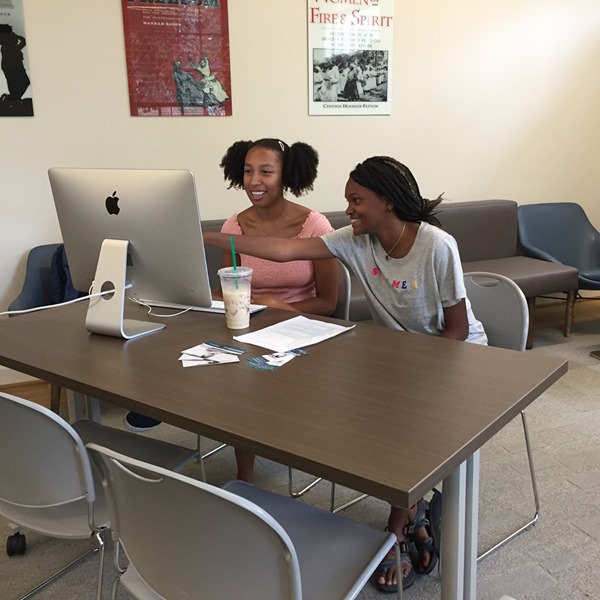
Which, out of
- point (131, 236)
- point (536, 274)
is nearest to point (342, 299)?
point (131, 236)

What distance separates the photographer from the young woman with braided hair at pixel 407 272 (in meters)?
1.82

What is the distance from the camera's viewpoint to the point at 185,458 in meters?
1.71

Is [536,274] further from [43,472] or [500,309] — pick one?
[43,472]

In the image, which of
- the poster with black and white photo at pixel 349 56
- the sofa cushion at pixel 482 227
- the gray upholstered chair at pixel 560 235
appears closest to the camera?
the poster with black and white photo at pixel 349 56

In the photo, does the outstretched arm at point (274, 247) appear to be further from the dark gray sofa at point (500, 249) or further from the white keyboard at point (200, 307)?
the dark gray sofa at point (500, 249)

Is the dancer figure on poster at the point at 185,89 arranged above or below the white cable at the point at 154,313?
above

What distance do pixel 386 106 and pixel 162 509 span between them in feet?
11.5

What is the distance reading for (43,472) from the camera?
1.36 meters

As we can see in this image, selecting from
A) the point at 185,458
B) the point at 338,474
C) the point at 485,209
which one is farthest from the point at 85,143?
the point at 338,474

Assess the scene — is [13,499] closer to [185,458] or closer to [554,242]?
[185,458]

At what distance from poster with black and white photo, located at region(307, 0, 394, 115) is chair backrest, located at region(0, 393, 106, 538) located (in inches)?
116

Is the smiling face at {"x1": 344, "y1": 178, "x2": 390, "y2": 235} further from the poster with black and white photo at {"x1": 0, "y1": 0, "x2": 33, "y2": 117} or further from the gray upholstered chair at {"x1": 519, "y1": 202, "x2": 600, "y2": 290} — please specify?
the gray upholstered chair at {"x1": 519, "y1": 202, "x2": 600, "y2": 290}

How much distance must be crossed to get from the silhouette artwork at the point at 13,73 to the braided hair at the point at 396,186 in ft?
6.61

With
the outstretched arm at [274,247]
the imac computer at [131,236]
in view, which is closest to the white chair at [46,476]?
the imac computer at [131,236]
